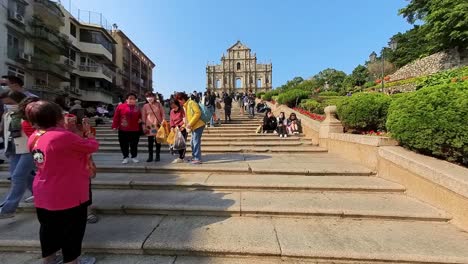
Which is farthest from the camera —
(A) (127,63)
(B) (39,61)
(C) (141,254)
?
(A) (127,63)

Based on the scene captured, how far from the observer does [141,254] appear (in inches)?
119

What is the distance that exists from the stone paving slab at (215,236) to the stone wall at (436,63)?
32.1 m

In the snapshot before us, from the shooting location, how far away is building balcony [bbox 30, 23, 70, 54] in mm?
26234

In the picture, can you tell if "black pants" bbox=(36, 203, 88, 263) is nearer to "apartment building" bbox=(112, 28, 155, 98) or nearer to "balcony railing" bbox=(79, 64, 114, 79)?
"balcony railing" bbox=(79, 64, 114, 79)

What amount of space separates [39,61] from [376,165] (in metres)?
30.0

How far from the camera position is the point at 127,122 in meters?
6.35

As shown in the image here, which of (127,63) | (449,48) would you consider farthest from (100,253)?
(127,63)

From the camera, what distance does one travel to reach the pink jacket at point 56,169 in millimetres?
2439

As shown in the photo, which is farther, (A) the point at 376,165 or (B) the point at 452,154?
(A) the point at 376,165

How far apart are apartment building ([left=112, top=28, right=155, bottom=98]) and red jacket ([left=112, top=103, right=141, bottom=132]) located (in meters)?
37.8

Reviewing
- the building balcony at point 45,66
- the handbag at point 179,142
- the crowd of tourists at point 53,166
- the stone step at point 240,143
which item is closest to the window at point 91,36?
the building balcony at point 45,66

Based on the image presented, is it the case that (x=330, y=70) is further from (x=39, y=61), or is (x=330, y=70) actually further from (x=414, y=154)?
(x=414, y=154)

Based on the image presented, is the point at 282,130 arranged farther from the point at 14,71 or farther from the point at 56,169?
the point at 14,71

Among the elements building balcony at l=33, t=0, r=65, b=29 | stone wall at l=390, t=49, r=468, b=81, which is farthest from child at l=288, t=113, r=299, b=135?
building balcony at l=33, t=0, r=65, b=29
